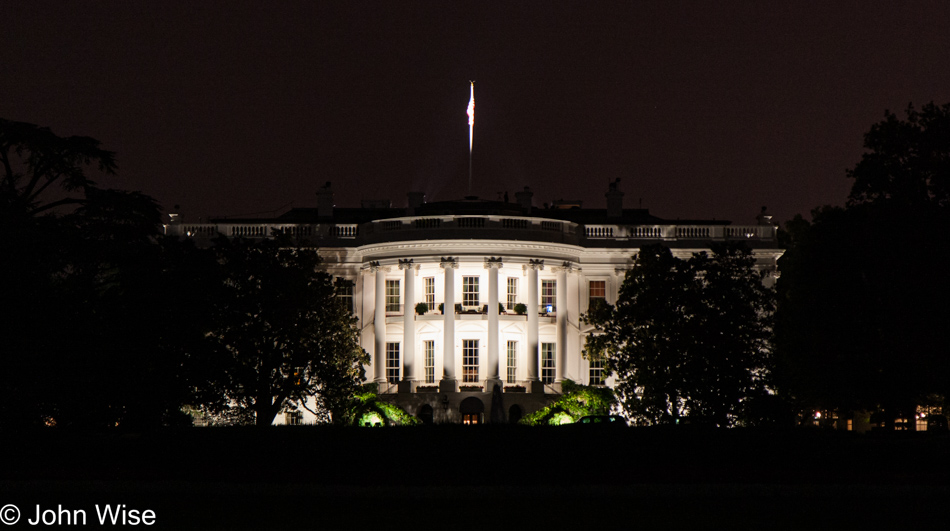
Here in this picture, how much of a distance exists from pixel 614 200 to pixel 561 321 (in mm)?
12413

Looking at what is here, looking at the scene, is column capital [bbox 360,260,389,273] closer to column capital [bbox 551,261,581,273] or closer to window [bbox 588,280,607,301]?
column capital [bbox 551,261,581,273]

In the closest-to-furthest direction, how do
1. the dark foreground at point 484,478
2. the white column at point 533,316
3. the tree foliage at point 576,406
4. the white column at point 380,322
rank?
1. the dark foreground at point 484,478
2. the tree foliage at point 576,406
3. the white column at point 533,316
4. the white column at point 380,322

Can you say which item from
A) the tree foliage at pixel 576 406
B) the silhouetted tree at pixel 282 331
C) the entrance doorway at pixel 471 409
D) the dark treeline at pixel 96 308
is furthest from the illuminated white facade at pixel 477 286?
the dark treeline at pixel 96 308

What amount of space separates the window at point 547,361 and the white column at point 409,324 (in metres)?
6.81

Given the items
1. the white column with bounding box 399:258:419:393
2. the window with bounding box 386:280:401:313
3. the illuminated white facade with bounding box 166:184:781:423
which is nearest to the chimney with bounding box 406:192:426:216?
the illuminated white facade with bounding box 166:184:781:423

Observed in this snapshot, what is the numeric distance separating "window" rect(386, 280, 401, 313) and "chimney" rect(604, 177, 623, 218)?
15336 millimetres

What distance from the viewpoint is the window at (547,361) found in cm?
7000

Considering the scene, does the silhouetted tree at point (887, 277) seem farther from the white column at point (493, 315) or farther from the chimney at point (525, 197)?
the chimney at point (525, 197)

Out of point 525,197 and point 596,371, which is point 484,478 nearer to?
point 596,371

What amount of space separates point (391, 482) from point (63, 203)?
12.8 metres

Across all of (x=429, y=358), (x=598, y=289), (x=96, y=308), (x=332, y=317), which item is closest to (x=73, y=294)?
(x=96, y=308)

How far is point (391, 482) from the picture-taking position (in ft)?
118

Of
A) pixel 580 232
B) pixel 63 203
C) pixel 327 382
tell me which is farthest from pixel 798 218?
pixel 63 203

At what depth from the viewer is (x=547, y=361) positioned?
70.1 meters
